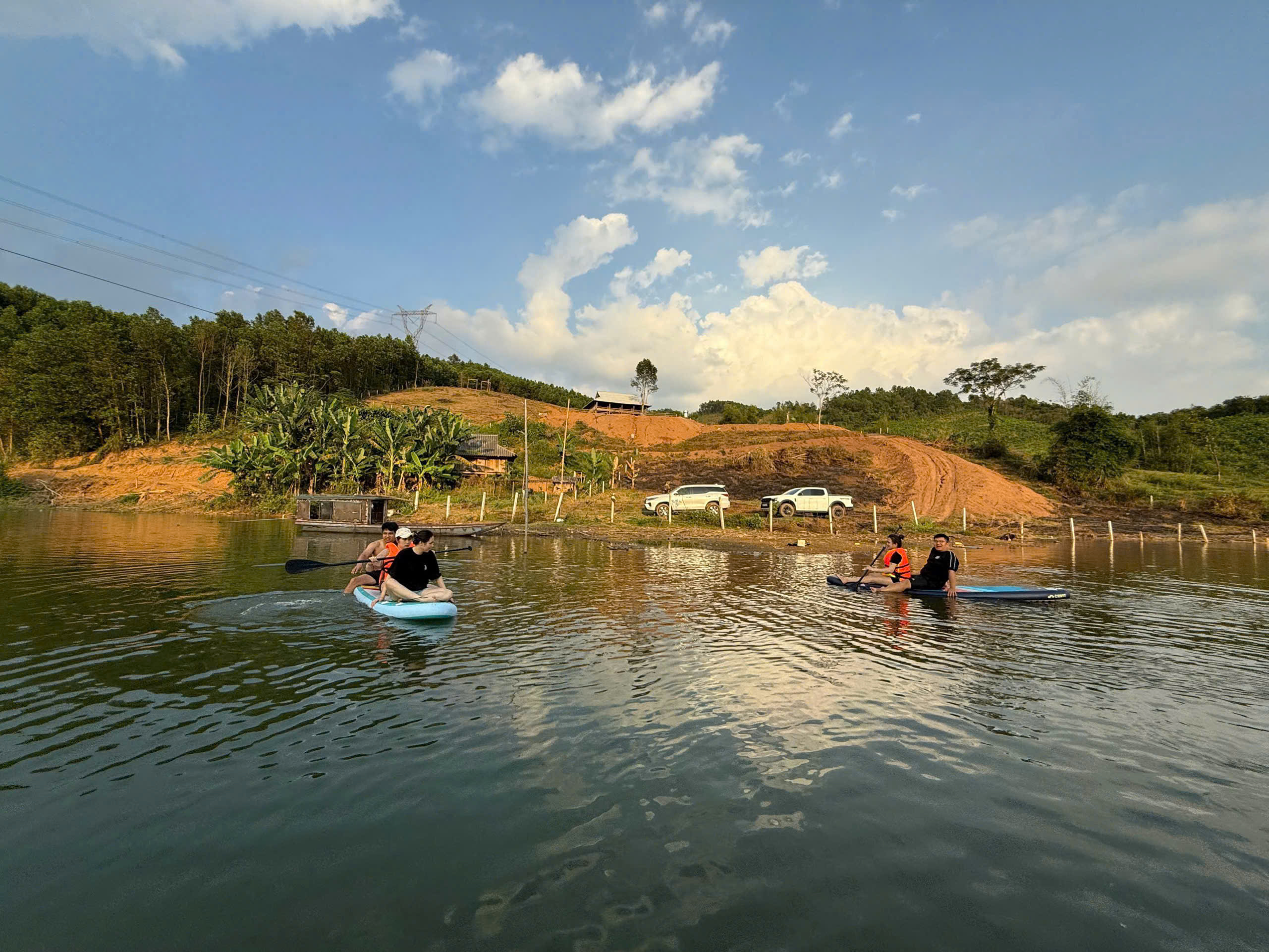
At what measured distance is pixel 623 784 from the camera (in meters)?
5.98

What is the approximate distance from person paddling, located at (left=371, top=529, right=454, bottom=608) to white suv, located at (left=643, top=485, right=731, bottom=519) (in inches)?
974

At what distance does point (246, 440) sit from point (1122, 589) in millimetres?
58481

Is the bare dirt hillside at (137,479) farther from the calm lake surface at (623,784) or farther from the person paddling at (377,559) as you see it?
the calm lake surface at (623,784)

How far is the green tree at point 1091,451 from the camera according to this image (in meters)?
46.5

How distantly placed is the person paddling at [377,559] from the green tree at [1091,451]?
52.0 meters

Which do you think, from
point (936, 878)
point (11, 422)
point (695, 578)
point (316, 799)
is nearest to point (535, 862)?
point (316, 799)

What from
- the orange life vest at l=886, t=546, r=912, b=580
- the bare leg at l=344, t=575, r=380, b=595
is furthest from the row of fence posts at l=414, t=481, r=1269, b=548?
the bare leg at l=344, t=575, r=380, b=595

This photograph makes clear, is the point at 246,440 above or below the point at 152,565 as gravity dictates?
above

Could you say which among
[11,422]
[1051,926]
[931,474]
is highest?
[11,422]

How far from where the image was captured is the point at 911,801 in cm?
577

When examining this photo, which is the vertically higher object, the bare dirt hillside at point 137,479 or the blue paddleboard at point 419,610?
the bare dirt hillside at point 137,479

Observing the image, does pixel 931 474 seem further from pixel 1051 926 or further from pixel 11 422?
pixel 11 422

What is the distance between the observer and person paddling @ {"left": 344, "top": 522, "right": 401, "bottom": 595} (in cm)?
1430

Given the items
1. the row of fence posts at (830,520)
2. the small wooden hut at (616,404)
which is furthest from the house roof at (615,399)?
the row of fence posts at (830,520)
